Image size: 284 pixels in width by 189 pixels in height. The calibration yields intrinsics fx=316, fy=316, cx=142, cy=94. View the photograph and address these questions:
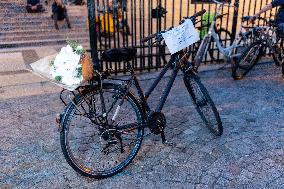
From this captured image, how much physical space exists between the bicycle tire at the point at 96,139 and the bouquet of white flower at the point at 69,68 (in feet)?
0.88

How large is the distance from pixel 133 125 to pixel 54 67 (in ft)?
3.71

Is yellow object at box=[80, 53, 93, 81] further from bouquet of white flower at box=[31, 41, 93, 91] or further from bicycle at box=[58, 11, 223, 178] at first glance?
bicycle at box=[58, 11, 223, 178]

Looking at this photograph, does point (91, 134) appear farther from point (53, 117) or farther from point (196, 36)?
point (196, 36)

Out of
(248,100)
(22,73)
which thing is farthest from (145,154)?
(22,73)

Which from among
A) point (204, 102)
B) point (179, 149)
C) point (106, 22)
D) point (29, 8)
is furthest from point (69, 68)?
point (29, 8)

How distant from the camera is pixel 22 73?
22.6 ft

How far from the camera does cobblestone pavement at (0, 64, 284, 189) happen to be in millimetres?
3447

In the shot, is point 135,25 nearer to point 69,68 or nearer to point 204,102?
point 204,102

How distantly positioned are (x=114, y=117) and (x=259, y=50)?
3.98m

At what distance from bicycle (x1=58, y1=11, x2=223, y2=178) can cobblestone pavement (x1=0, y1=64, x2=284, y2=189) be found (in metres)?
0.19

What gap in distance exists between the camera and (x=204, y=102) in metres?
4.15

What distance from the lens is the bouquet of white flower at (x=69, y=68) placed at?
2973mm

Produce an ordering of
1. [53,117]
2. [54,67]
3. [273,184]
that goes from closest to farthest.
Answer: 1. [54,67]
2. [273,184]
3. [53,117]

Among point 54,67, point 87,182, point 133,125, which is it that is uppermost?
point 54,67
